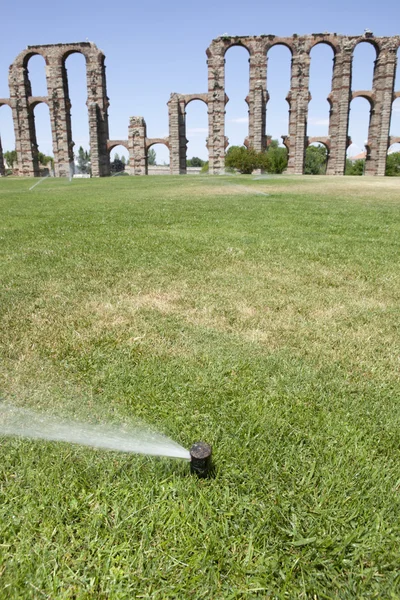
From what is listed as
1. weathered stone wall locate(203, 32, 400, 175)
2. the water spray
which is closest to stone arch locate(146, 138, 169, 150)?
weathered stone wall locate(203, 32, 400, 175)

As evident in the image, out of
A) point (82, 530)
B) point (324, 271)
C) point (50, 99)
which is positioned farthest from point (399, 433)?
point (50, 99)

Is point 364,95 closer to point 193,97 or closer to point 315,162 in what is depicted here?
point 193,97

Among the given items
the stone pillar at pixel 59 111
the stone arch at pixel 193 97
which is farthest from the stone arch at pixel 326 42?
the stone pillar at pixel 59 111

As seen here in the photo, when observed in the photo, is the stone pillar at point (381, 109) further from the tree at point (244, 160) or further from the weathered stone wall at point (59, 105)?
the weathered stone wall at point (59, 105)

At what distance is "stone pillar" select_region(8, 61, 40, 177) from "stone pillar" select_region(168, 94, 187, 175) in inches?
637

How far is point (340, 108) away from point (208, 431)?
4913cm

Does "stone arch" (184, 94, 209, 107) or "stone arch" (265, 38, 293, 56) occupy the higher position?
"stone arch" (265, 38, 293, 56)

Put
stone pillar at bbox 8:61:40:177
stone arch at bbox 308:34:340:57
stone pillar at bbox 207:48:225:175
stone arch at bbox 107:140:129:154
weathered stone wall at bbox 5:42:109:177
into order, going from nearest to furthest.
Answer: stone arch at bbox 308:34:340:57
stone pillar at bbox 207:48:225:175
weathered stone wall at bbox 5:42:109:177
stone pillar at bbox 8:61:40:177
stone arch at bbox 107:140:129:154

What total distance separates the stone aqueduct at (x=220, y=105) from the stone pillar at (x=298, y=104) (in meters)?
0.09

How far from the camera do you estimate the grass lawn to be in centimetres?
158

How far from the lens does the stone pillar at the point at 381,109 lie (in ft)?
140

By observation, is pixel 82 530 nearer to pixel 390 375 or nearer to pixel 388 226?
pixel 390 375

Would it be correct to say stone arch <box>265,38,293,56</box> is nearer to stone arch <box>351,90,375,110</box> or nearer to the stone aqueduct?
the stone aqueduct

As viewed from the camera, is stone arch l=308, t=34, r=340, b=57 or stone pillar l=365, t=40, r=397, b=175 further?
stone pillar l=365, t=40, r=397, b=175
